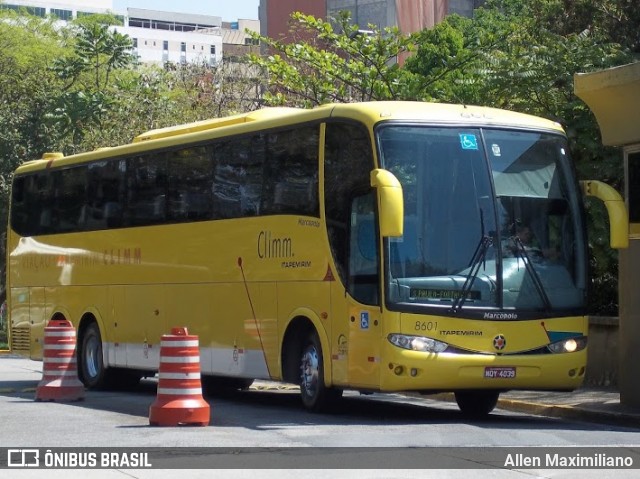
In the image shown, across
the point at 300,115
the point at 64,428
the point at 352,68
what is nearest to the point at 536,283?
the point at 300,115

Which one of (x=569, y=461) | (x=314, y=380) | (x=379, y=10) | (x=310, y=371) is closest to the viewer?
(x=569, y=461)

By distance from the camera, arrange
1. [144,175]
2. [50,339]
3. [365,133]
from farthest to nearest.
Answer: [144,175], [50,339], [365,133]

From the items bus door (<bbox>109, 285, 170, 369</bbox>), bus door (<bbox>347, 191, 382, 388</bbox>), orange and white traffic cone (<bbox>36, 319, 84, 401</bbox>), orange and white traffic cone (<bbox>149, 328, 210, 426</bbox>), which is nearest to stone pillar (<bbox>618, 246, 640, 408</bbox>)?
Answer: bus door (<bbox>347, 191, 382, 388</bbox>)

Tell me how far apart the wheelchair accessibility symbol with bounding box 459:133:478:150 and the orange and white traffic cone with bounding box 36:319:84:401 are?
611 cm

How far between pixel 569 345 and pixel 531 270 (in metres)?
1.02

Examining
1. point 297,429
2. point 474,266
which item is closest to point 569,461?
point 297,429

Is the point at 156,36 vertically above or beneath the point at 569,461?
above

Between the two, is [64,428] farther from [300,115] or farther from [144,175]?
[144,175]

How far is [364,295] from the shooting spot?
15234mm

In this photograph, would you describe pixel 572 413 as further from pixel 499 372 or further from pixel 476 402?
pixel 499 372

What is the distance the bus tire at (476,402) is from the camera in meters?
16.6

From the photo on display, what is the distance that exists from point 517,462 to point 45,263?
14.1 m

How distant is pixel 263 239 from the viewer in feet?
57.5

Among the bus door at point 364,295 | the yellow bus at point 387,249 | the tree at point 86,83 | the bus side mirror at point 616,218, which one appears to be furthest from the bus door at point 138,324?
the tree at point 86,83
